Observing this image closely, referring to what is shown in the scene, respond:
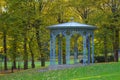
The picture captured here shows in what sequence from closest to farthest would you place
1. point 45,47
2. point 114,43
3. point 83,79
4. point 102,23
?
1. point 83,79
2. point 102,23
3. point 114,43
4. point 45,47

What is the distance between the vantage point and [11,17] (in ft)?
114

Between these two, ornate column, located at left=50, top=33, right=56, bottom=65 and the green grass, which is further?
ornate column, located at left=50, top=33, right=56, bottom=65

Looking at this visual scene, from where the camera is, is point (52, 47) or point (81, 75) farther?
point (52, 47)

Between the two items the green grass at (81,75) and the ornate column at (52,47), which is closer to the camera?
the green grass at (81,75)

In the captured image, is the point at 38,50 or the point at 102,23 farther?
the point at 38,50

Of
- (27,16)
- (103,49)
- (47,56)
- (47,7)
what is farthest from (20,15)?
(103,49)

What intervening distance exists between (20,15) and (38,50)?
5049mm

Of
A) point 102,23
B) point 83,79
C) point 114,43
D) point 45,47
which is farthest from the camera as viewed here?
point 45,47

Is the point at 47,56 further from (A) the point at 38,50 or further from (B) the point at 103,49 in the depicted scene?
(B) the point at 103,49

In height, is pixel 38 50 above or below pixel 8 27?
below

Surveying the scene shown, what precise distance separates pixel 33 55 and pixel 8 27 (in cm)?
467

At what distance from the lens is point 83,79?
614 inches

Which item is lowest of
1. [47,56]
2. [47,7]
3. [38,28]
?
[47,56]

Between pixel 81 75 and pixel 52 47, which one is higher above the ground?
pixel 52 47
